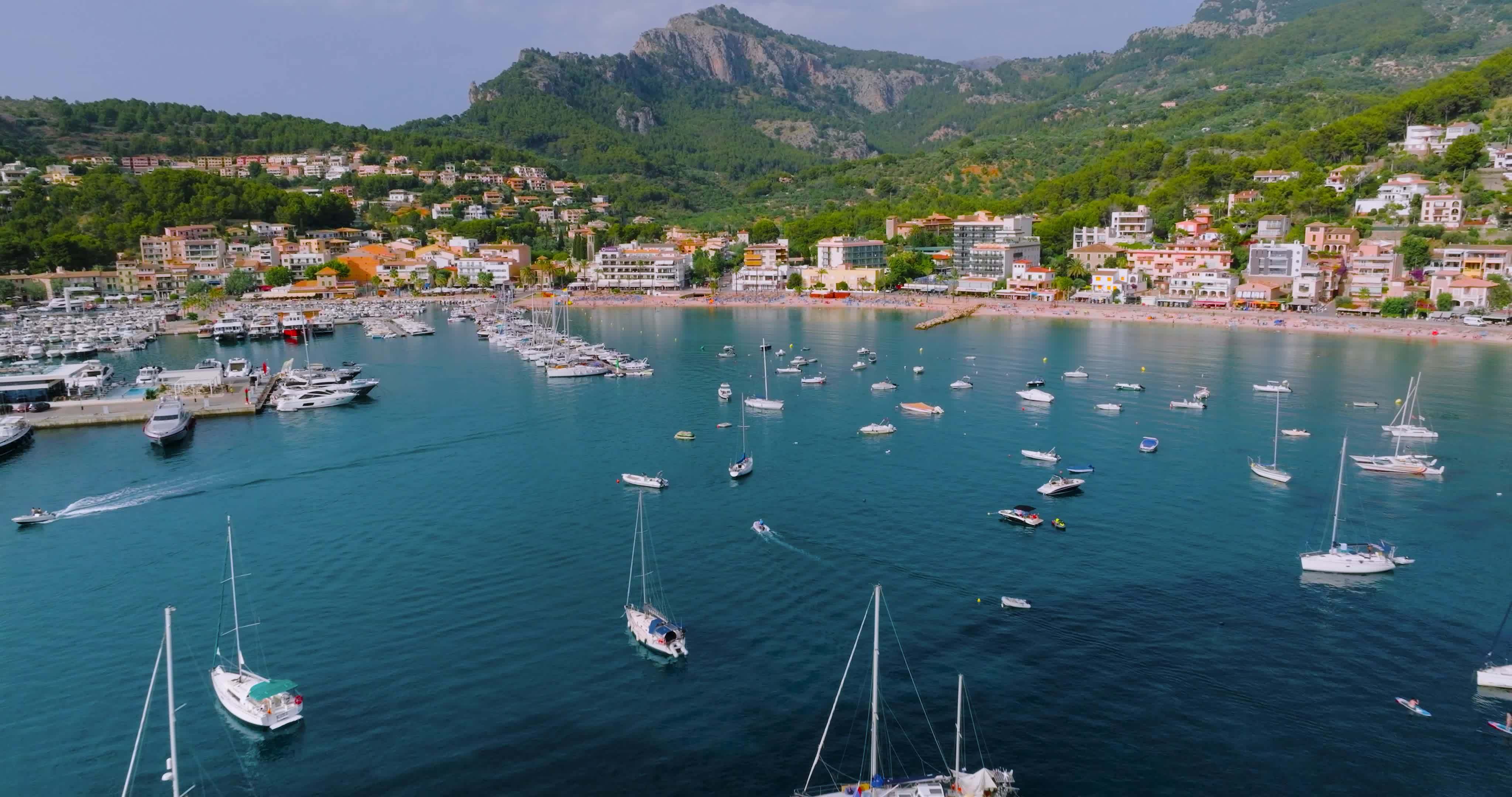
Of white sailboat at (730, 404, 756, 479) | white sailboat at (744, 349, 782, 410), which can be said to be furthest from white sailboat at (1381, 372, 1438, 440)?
white sailboat at (744, 349, 782, 410)

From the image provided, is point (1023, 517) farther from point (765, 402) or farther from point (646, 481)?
point (765, 402)

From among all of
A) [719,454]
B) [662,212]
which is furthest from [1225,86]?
[719,454]

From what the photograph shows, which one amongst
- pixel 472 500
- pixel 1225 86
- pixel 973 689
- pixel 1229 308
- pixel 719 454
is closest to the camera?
pixel 973 689

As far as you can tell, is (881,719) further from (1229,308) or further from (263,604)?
(1229,308)

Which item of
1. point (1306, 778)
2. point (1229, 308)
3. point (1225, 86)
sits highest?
→ point (1225, 86)

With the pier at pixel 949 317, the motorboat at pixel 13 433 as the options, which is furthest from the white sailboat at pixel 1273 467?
the motorboat at pixel 13 433

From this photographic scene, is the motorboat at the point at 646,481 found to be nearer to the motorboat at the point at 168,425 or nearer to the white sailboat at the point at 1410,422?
the motorboat at the point at 168,425

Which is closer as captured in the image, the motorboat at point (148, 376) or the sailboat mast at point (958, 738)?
the sailboat mast at point (958, 738)
